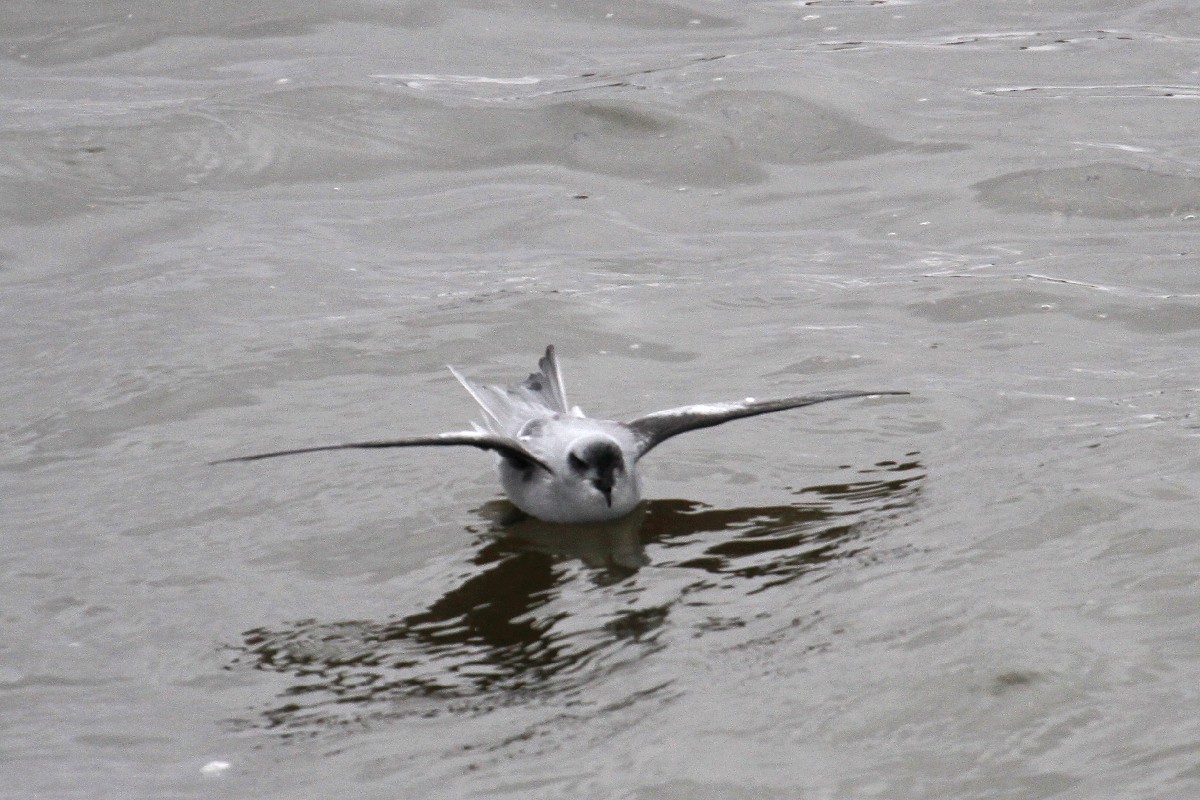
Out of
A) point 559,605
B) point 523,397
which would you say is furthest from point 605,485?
point 523,397

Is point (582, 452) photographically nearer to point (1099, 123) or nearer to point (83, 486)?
point (83, 486)

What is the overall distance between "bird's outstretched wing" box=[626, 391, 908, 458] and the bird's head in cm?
36

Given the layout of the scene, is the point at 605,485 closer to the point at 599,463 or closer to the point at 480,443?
the point at 599,463

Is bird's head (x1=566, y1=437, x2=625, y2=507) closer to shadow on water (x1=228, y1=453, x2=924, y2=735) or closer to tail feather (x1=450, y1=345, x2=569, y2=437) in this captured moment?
shadow on water (x1=228, y1=453, x2=924, y2=735)

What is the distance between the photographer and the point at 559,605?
7.04 meters

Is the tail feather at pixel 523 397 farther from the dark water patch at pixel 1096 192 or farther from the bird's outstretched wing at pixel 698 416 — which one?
the dark water patch at pixel 1096 192

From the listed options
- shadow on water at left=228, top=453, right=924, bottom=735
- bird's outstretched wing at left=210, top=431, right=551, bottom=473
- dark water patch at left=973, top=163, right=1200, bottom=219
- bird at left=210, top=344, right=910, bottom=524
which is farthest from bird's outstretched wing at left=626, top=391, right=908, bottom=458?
dark water patch at left=973, top=163, right=1200, bottom=219

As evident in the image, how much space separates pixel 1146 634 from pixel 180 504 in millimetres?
4391

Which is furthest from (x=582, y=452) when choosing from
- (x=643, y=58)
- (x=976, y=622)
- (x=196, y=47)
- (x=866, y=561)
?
(x=196, y=47)

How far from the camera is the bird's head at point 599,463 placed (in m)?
7.73

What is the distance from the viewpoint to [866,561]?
7.15 meters

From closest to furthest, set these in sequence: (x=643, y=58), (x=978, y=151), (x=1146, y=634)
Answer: (x=1146, y=634) < (x=978, y=151) < (x=643, y=58)

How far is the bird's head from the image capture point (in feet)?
25.4

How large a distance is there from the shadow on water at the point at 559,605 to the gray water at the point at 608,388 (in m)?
0.03
